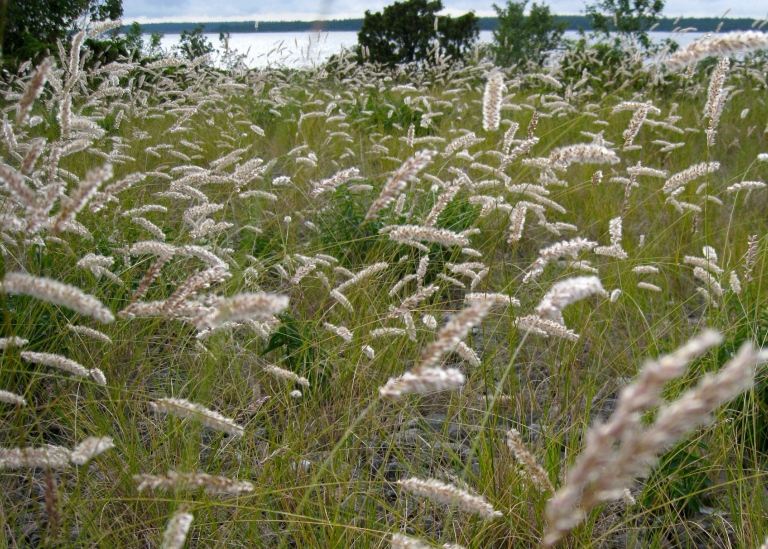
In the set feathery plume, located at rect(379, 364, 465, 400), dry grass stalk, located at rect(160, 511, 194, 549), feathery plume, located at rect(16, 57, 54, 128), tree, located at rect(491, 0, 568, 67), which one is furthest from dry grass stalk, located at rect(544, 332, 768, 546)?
tree, located at rect(491, 0, 568, 67)

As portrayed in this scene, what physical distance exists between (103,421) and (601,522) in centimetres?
A: 146

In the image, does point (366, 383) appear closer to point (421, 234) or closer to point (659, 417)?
point (421, 234)

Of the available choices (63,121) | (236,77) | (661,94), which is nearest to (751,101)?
(661,94)

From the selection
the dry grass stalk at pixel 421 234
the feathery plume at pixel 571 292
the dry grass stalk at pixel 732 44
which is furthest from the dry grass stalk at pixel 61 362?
the dry grass stalk at pixel 732 44

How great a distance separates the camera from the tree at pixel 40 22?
23.4 feet

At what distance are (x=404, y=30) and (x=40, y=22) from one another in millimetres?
10164

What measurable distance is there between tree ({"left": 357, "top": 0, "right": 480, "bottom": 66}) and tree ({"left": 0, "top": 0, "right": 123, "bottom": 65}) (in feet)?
29.4

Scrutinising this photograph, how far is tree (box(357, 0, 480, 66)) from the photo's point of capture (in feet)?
53.1

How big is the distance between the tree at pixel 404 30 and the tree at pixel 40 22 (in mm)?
8954

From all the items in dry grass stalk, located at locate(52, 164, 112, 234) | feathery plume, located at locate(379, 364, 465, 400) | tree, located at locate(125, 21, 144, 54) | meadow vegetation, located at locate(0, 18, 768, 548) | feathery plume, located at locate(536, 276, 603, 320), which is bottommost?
meadow vegetation, located at locate(0, 18, 768, 548)

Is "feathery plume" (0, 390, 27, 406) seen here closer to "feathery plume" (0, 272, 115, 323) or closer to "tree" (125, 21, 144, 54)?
"feathery plume" (0, 272, 115, 323)

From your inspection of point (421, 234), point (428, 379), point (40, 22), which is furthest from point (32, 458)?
point (40, 22)

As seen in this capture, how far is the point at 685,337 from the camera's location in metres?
2.55

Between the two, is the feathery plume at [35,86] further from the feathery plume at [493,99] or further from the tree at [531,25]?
the tree at [531,25]
